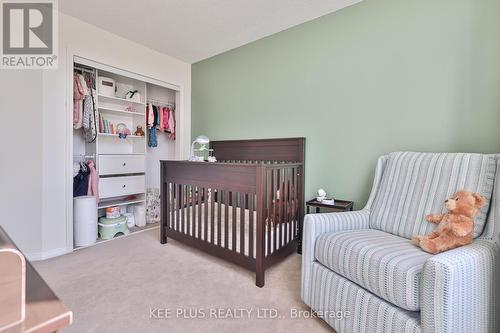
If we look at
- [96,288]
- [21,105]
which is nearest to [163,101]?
[21,105]

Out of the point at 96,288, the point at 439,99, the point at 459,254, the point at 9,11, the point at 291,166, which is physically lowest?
the point at 96,288

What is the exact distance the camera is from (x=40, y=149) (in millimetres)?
2279

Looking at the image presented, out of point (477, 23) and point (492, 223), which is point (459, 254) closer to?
point (492, 223)

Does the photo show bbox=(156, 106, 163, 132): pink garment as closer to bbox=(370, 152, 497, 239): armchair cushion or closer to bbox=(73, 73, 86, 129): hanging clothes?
bbox=(73, 73, 86, 129): hanging clothes

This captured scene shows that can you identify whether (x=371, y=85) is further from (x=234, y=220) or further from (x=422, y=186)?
(x=234, y=220)

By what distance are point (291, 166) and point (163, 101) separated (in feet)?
8.73

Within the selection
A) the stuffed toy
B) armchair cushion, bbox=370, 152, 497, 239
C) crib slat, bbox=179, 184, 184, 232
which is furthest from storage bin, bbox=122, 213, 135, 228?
the stuffed toy

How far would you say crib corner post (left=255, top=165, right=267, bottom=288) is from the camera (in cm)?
182

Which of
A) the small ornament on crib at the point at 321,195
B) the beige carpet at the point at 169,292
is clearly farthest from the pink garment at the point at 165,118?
the small ornament on crib at the point at 321,195

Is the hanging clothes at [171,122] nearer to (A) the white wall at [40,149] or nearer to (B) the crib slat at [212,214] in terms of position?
(A) the white wall at [40,149]

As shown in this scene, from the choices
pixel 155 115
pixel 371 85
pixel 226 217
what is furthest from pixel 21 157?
pixel 371 85

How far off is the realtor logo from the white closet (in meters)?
0.36

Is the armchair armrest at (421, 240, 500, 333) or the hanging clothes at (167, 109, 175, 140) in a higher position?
the hanging clothes at (167, 109, 175, 140)

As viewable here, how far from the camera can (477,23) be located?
64.9 inches
